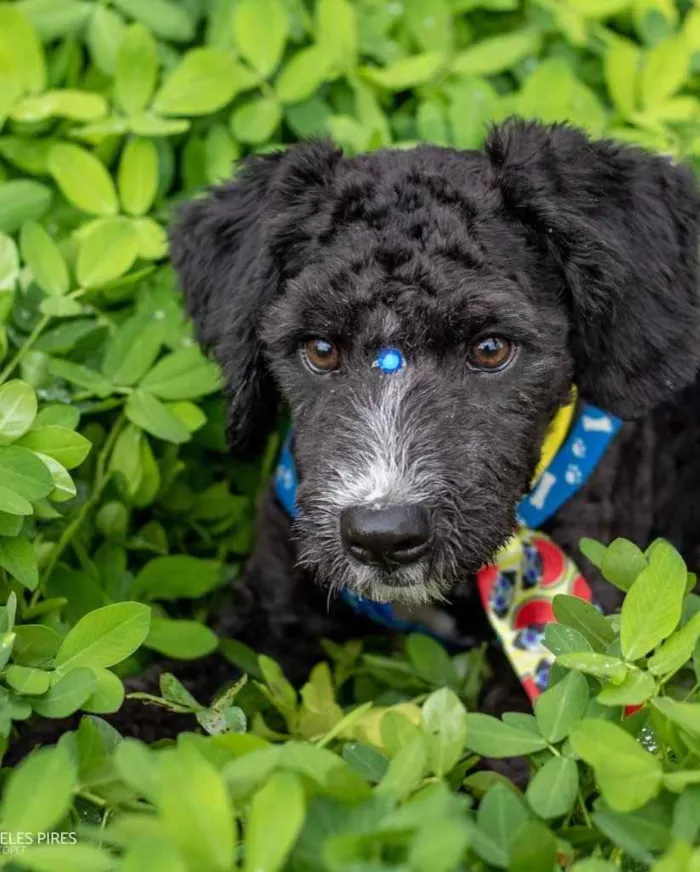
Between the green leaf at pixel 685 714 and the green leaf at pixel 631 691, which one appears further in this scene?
the green leaf at pixel 631 691

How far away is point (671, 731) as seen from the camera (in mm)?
2082

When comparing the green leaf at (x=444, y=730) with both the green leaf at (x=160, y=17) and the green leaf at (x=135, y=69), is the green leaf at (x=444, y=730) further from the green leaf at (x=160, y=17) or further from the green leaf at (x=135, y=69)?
the green leaf at (x=160, y=17)

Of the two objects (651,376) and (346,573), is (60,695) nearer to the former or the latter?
(346,573)

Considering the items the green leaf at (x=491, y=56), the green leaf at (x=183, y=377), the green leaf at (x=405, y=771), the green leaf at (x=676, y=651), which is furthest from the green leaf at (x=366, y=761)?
the green leaf at (x=491, y=56)

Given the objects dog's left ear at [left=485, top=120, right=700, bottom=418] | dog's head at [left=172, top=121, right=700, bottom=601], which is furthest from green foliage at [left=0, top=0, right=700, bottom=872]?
dog's left ear at [left=485, top=120, right=700, bottom=418]

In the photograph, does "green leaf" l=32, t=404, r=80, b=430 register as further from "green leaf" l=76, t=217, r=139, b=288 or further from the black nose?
the black nose

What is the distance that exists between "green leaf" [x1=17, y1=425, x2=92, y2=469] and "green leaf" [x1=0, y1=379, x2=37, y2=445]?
9cm

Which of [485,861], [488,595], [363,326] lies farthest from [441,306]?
[485,861]

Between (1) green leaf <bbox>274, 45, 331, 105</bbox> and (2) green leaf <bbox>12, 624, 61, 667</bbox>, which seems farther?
(1) green leaf <bbox>274, 45, 331, 105</bbox>

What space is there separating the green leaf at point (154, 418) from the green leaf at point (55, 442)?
55 centimetres

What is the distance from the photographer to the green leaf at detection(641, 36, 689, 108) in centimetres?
427

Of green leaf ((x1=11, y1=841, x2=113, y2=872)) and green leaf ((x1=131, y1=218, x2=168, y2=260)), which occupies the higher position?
green leaf ((x1=11, y1=841, x2=113, y2=872))

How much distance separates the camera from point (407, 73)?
415 cm

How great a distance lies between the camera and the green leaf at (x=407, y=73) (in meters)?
4.14
